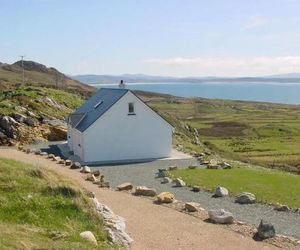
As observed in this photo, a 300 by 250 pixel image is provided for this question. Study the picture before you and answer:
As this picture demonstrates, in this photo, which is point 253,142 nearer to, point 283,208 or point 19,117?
point 19,117

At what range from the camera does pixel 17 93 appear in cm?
6166

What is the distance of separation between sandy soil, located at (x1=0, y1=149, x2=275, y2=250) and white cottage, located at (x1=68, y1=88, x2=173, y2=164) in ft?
55.6

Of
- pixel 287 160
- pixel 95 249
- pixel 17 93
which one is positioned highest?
pixel 17 93

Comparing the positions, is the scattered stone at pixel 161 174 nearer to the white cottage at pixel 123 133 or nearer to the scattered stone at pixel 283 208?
the white cottage at pixel 123 133

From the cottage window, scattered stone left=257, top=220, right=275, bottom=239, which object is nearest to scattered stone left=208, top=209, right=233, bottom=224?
scattered stone left=257, top=220, right=275, bottom=239

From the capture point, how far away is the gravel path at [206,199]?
2189 cm

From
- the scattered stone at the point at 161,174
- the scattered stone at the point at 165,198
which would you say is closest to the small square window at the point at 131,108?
the scattered stone at the point at 161,174

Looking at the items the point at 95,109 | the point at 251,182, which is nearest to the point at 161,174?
the point at 251,182

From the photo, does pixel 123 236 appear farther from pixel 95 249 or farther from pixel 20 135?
pixel 20 135

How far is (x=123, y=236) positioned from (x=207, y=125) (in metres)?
105

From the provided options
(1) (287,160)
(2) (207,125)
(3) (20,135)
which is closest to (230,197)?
(3) (20,135)

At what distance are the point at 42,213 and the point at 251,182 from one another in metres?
16.6

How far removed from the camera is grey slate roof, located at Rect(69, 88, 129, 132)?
142 feet

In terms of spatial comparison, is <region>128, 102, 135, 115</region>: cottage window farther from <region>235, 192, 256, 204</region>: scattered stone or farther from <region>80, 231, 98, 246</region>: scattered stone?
<region>80, 231, 98, 246</region>: scattered stone
